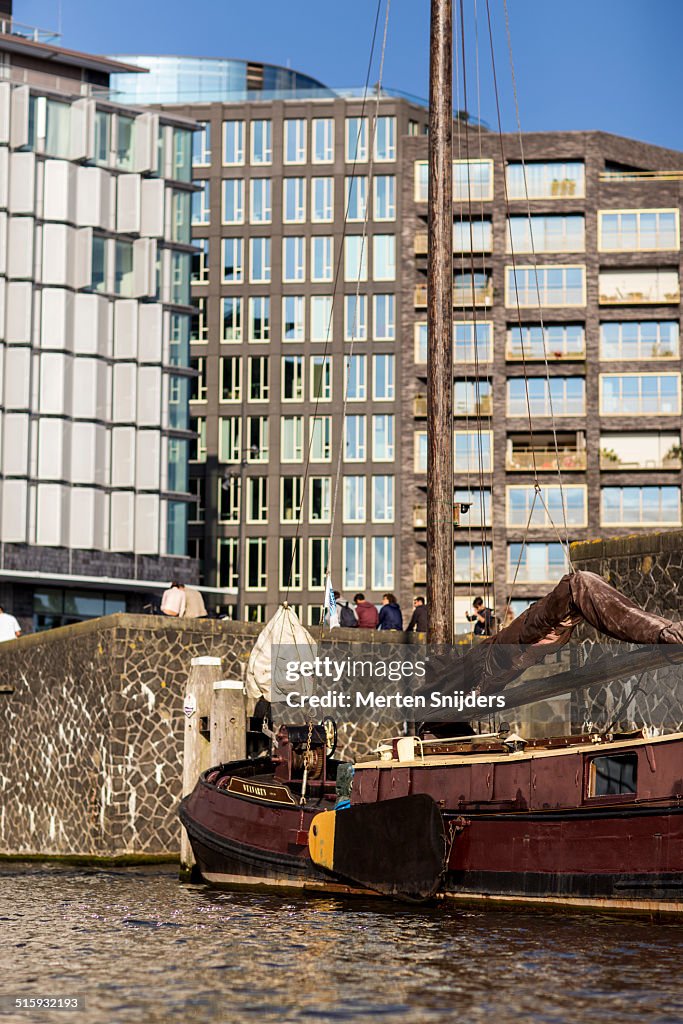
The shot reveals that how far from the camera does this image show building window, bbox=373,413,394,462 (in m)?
89.3

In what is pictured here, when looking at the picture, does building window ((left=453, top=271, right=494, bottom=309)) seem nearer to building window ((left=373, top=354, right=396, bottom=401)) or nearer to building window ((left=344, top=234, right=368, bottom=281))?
building window ((left=373, top=354, right=396, bottom=401))

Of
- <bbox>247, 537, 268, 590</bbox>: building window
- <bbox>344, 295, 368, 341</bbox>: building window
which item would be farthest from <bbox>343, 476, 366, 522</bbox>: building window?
<bbox>344, 295, 368, 341</bbox>: building window

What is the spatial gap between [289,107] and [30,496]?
Result: 106ft

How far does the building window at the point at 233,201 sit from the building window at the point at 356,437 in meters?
12.4

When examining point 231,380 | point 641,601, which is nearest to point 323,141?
point 231,380

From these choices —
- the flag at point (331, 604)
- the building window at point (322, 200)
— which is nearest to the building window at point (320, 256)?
the building window at point (322, 200)

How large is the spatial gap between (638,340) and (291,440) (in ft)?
61.1

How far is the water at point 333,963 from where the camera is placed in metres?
12.5

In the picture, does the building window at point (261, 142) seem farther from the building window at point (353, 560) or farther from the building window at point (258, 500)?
the building window at point (353, 560)

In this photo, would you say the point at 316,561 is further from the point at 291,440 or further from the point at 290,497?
the point at 291,440

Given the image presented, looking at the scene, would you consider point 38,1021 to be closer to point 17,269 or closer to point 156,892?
point 156,892

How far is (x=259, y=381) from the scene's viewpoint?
9106cm

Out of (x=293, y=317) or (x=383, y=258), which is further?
(x=293, y=317)

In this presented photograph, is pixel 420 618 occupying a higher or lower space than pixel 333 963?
higher
